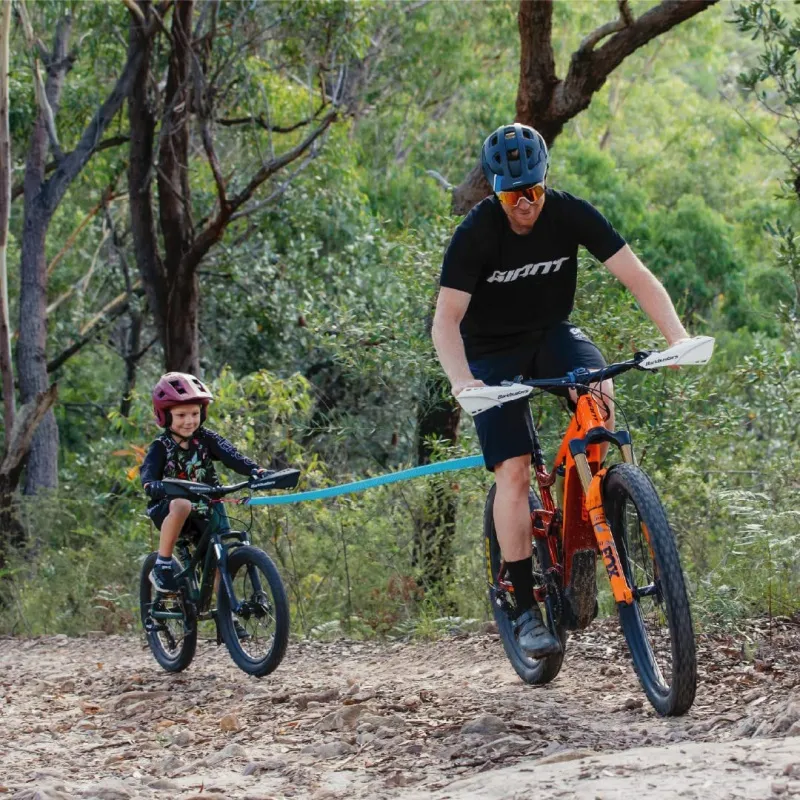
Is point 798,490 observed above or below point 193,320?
below

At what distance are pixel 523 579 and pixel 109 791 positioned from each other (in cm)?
184

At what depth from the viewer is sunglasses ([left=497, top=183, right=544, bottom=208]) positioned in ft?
16.7

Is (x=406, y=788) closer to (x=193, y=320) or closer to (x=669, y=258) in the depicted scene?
(x=193, y=320)

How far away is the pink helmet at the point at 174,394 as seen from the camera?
7.23 metres

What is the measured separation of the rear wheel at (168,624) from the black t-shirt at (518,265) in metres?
2.90

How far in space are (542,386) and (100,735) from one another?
2.76m

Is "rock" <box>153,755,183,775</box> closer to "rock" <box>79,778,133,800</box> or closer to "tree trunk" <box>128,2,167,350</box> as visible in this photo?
"rock" <box>79,778,133,800</box>

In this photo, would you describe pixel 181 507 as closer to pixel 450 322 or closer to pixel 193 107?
pixel 450 322

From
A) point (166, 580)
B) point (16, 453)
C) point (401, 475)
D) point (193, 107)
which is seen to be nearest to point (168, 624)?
point (166, 580)

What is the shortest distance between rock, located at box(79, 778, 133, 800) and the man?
165cm

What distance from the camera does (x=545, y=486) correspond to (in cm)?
552

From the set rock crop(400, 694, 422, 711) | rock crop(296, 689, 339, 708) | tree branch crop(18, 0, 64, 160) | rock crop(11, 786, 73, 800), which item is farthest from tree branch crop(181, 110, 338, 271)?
rock crop(11, 786, 73, 800)

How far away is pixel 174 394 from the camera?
285 inches

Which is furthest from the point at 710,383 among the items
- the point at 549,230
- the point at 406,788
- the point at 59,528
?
the point at 59,528
